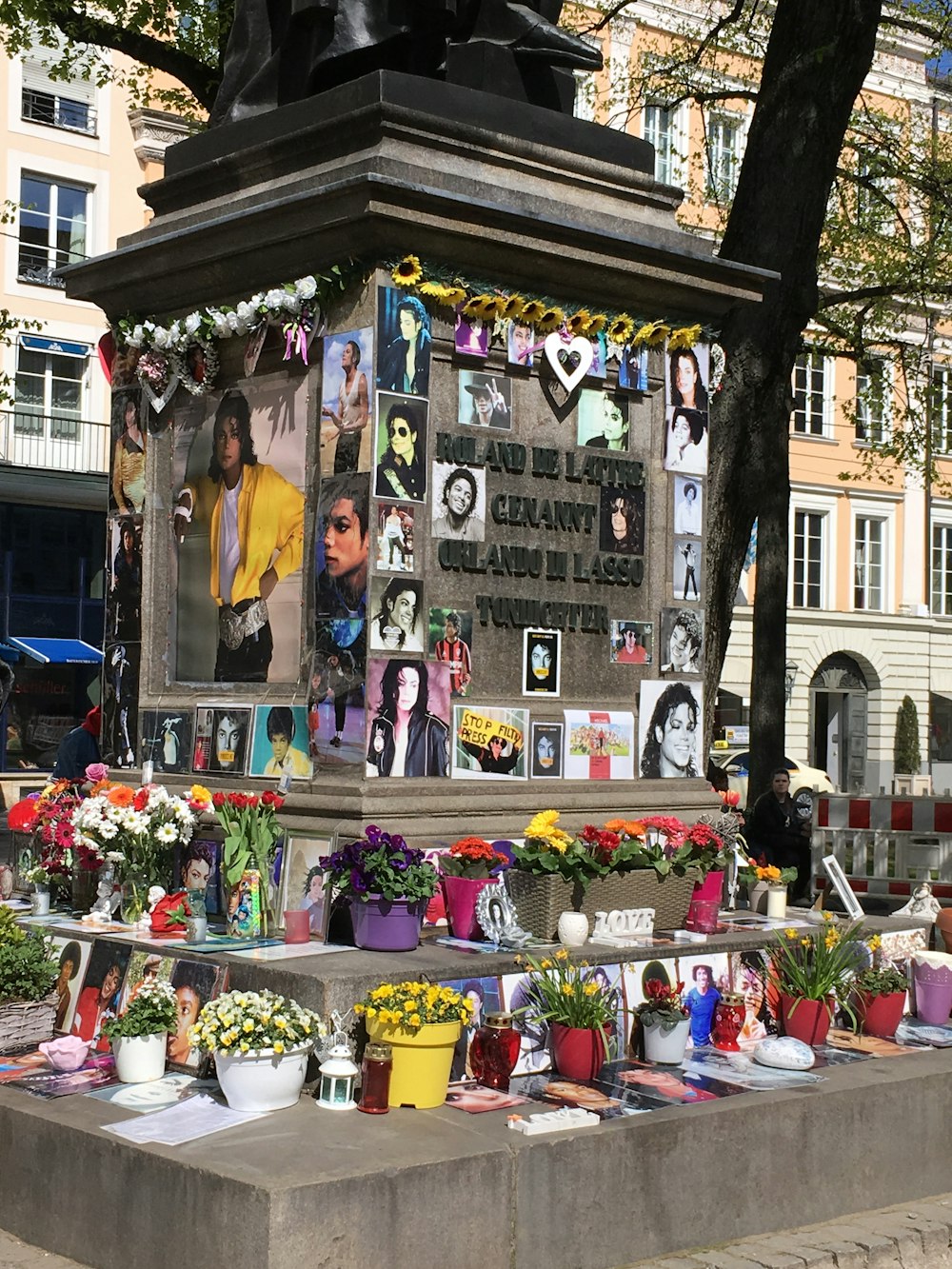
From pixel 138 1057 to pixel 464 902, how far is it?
1.54 meters

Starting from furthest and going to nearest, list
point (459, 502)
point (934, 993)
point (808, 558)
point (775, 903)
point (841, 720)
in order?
point (841, 720) < point (808, 558) < point (775, 903) < point (934, 993) < point (459, 502)

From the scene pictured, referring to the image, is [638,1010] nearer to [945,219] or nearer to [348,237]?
[348,237]

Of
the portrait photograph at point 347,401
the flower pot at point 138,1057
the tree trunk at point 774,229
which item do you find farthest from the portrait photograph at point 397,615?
the tree trunk at point 774,229

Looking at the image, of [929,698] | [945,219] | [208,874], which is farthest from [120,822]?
[929,698]

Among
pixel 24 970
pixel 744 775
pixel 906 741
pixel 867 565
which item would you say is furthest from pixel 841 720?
pixel 24 970

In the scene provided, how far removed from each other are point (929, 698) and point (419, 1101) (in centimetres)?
4487

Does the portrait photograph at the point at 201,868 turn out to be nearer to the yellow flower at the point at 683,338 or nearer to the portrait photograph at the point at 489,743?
the portrait photograph at the point at 489,743

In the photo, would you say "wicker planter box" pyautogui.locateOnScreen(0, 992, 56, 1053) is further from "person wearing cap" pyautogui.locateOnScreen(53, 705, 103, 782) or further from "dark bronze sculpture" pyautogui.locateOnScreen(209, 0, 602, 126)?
"person wearing cap" pyautogui.locateOnScreen(53, 705, 103, 782)

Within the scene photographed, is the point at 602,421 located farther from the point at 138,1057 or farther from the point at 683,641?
the point at 138,1057

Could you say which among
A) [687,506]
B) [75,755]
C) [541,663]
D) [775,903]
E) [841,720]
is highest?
[687,506]

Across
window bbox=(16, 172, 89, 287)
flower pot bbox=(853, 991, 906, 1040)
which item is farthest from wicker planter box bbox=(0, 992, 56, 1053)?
window bbox=(16, 172, 89, 287)

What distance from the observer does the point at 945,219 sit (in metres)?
22.9

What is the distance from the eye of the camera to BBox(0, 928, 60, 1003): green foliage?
24.2 ft

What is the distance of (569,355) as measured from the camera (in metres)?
8.70
